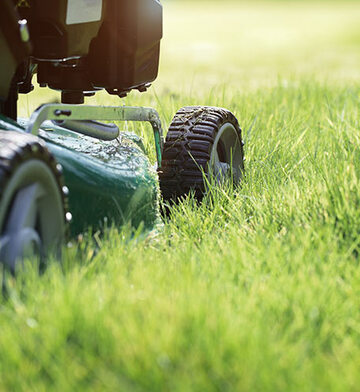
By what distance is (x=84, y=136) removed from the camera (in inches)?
90.9

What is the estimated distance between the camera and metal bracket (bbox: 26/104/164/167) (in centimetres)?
180

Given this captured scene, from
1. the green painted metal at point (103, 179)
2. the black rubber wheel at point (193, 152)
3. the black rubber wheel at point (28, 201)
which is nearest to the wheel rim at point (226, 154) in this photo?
the black rubber wheel at point (193, 152)

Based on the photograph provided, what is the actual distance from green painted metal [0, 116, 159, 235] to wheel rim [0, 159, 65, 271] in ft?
0.89

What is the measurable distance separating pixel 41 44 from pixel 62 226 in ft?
2.16

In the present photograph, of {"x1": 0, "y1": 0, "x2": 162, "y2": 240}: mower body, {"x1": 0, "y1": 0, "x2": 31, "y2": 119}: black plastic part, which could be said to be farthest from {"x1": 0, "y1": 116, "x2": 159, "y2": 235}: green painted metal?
{"x1": 0, "y1": 0, "x2": 31, "y2": 119}: black plastic part

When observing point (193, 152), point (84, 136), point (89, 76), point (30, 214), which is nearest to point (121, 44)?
point (89, 76)

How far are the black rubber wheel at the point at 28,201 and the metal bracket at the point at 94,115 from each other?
0.23 m

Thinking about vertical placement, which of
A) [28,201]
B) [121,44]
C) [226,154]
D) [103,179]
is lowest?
[226,154]

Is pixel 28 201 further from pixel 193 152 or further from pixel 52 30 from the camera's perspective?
pixel 193 152

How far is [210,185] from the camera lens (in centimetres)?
237

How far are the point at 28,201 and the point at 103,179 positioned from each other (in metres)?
0.54

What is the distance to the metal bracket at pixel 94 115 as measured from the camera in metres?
1.80

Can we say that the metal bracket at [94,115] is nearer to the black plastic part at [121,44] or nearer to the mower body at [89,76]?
the mower body at [89,76]

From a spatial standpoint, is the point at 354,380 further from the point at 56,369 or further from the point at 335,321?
the point at 56,369
